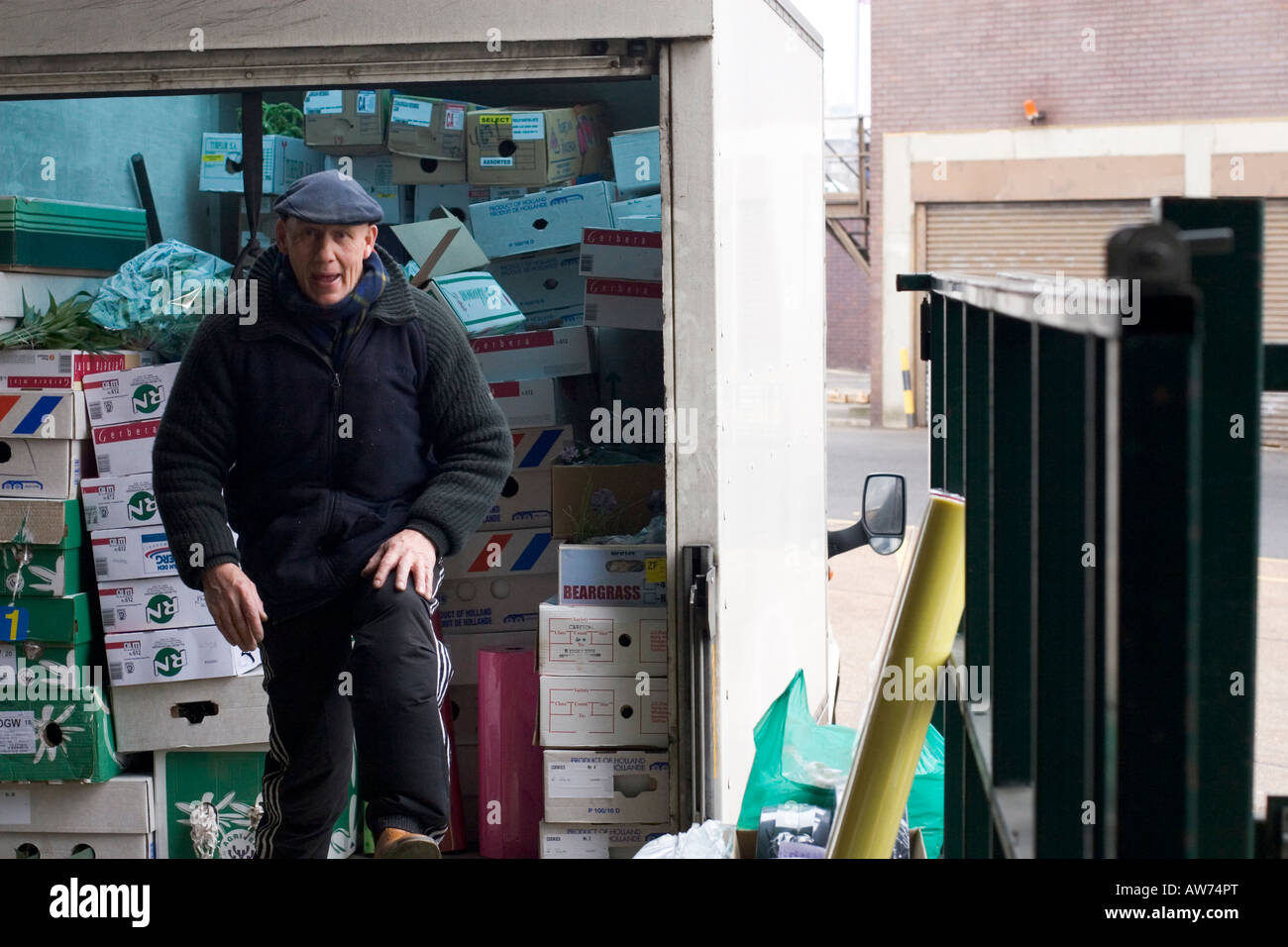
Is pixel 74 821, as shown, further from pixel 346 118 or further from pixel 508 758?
pixel 346 118

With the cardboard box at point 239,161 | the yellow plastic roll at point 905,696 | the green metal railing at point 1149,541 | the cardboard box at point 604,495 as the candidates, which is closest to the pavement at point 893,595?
the yellow plastic roll at point 905,696

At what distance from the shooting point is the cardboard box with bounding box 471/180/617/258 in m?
5.39

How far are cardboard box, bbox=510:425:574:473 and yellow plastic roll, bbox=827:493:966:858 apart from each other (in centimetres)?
290

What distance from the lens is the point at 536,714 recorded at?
14.9ft

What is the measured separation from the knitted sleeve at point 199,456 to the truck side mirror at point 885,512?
5.32ft

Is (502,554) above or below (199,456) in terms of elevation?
below

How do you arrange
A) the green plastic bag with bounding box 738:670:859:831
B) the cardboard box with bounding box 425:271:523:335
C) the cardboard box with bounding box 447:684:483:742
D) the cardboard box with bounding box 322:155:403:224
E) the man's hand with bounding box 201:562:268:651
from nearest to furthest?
the green plastic bag with bounding box 738:670:859:831
the man's hand with bounding box 201:562:268:651
the cardboard box with bounding box 447:684:483:742
the cardboard box with bounding box 425:271:523:335
the cardboard box with bounding box 322:155:403:224

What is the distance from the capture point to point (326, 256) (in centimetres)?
361

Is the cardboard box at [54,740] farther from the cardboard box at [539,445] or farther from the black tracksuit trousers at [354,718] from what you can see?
the cardboard box at [539,445]

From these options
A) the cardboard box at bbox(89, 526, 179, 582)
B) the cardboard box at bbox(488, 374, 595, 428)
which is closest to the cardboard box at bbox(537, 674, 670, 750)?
the cardboard box at bbox(488, 374, 595, 428)

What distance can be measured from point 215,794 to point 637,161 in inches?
109

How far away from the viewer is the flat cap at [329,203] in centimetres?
360

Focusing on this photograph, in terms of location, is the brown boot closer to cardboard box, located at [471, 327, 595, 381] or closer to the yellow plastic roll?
the yellow plastic roll

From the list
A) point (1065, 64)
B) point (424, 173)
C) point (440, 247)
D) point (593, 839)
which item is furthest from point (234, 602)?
point (1065, 64)
